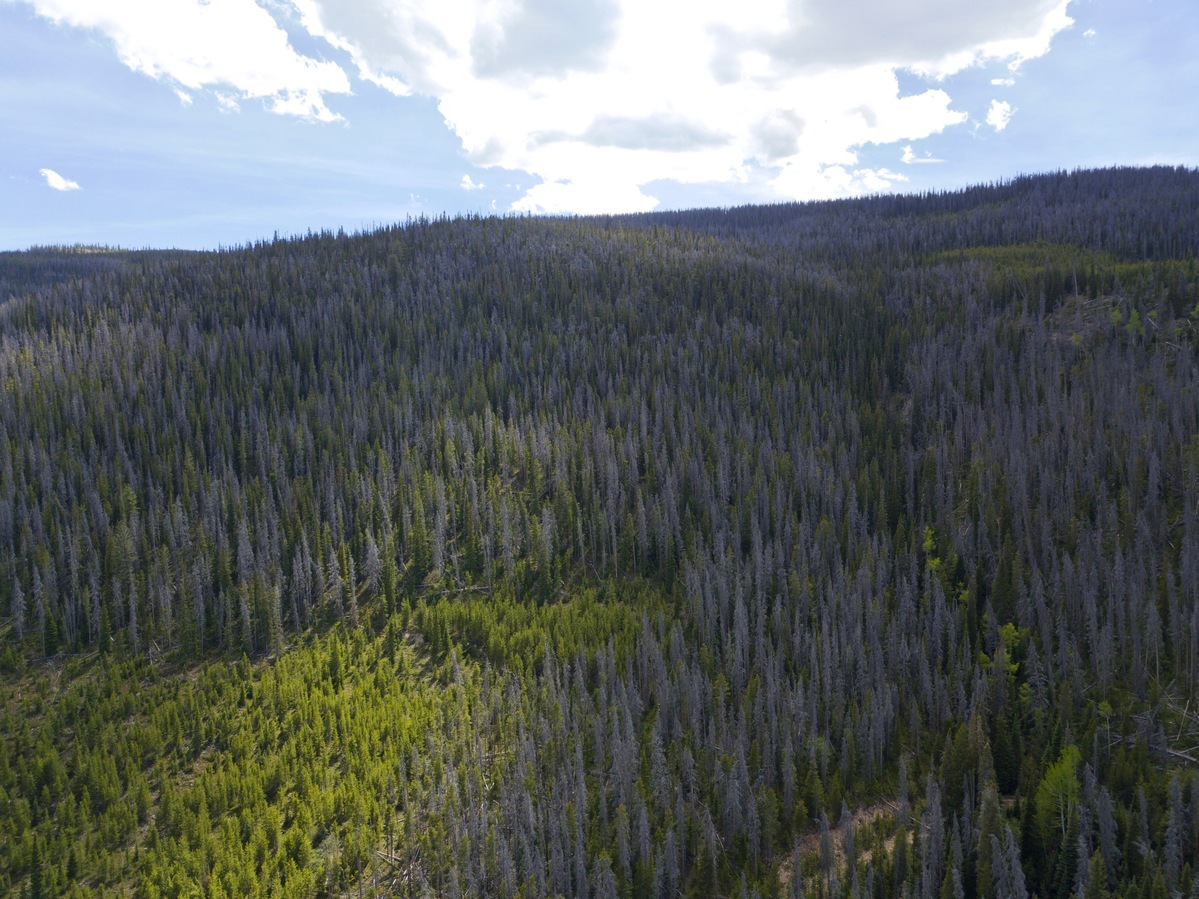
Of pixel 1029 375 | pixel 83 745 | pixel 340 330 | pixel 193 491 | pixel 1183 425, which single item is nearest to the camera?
pixel 83 745

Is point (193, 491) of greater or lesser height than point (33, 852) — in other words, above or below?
above

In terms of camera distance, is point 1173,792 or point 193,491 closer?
point 1173,792

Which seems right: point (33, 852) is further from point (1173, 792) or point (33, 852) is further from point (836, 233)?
point (836, 233)

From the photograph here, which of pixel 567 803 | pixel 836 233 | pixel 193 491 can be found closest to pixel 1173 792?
pixel 567 803

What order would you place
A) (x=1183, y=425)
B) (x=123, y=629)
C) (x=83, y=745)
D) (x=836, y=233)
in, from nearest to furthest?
(x=83, y=745)
(x=123, y=629)
(x=1183, y=425)
(x=836, y=233)

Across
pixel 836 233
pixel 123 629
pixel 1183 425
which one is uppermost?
pixel 836 233

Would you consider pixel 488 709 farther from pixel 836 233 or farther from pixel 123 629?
pixel 836 233
